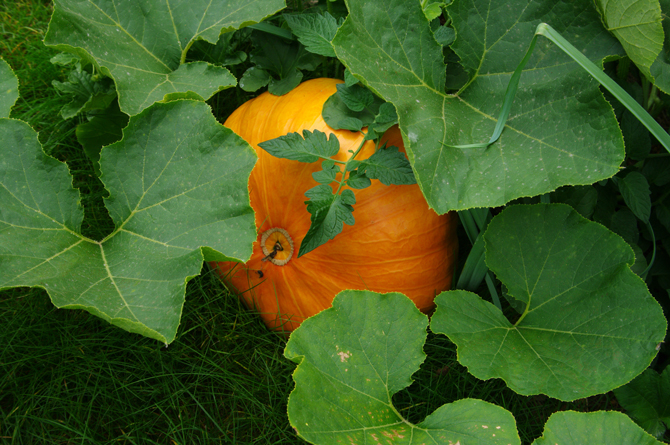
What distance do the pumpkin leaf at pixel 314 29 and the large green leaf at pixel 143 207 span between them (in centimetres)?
35

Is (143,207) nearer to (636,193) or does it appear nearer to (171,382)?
(171,382)

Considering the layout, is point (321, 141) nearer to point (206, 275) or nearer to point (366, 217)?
point (366, 217)

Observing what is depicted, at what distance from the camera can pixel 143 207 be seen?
4.26 feet

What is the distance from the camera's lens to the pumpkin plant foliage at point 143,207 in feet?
3.98

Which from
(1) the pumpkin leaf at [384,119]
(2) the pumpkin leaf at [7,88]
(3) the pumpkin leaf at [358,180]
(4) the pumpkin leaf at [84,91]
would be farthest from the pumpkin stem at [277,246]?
(2) the pumpkin leaf at [7,88]

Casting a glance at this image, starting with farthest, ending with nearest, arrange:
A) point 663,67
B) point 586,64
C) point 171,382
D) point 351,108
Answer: point 171,382 → point 351,108 → point 663,67 → point 586,64

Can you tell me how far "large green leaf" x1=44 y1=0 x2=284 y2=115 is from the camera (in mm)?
1329

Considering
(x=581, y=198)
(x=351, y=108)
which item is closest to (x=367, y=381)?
(x=351, y=108)

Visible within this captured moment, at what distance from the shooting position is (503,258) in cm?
147

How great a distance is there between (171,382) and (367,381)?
0.72 m

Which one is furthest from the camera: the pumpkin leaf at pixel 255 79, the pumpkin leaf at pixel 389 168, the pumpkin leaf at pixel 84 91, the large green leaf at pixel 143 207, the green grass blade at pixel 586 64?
the pumpkin leaf at pixel 255 79

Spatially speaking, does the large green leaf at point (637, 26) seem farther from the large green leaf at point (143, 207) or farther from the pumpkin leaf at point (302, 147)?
the large green leaf at point (143, 207)

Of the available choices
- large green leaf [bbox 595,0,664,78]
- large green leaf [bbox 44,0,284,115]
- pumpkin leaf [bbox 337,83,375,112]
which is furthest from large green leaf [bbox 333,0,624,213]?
large green leaf [bbox 44,0,284,115]

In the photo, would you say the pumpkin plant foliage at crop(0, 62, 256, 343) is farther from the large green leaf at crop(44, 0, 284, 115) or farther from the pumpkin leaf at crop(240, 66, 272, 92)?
the pumpkin leaf at crop(240, 66, 272, 92)
